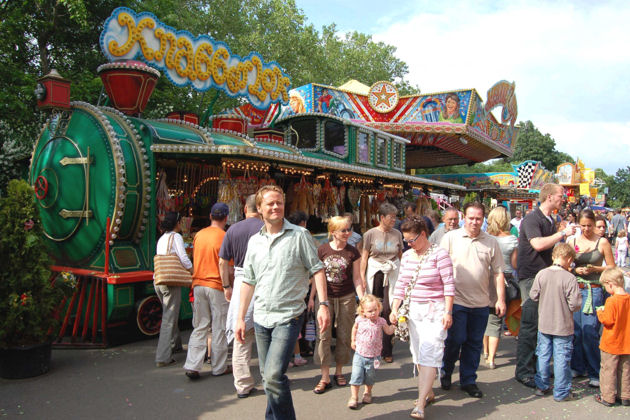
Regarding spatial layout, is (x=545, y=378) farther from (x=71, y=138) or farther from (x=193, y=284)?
(x=71, y=138)

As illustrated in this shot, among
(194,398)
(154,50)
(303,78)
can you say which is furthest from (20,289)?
(303,78)

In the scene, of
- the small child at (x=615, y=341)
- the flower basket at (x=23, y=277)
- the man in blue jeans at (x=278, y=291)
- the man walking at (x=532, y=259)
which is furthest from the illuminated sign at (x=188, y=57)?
the small child at (x=615, y=341)

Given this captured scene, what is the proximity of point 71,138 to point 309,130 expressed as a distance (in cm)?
587

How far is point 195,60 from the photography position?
820 cm

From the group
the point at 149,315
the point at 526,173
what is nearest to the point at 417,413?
the point at 149,315

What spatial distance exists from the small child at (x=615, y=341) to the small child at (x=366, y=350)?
2.02m

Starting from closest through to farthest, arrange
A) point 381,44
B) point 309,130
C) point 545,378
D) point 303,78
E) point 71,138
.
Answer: point 545,378
point 71,138
point 309,130
point 303,78
point 381,44

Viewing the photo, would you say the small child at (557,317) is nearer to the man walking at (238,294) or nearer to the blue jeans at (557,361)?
the blue jeans at (557,361)

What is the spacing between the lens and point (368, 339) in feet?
13.0

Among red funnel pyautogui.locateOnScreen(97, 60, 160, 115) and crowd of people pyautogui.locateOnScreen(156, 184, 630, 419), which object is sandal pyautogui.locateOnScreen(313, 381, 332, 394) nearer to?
crowd of people pyautogui.locateOnScreen(156, 184, 630, 419)

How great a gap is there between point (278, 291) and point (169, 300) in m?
2.39

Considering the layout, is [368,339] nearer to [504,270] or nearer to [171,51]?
[504,270]

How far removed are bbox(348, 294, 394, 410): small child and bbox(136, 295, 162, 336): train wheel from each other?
3.16 m

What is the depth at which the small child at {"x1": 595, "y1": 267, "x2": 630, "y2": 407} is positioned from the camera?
4.04 metres
